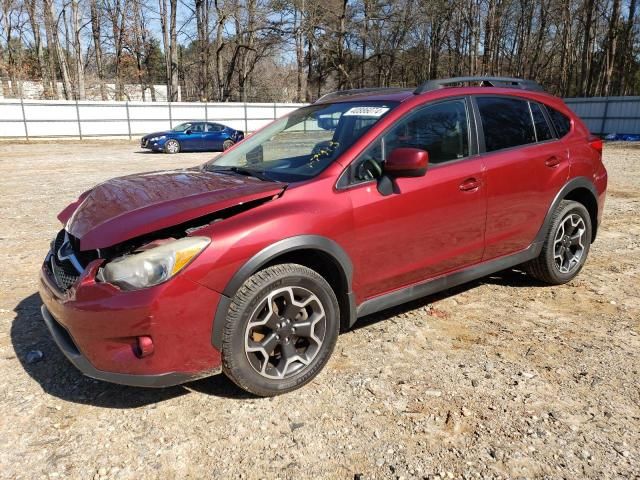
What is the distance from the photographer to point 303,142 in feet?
12.1

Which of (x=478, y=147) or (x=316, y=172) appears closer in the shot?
(x=316, y=172)

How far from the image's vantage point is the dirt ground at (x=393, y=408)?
2391mm

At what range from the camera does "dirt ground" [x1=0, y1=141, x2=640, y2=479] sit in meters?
2.39

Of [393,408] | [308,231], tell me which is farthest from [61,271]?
[393,408]

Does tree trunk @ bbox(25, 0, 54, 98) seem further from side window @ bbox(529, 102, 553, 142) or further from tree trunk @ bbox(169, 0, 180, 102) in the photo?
side window @ bbox(529, 102, 553, 142)

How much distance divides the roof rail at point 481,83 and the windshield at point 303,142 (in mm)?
370

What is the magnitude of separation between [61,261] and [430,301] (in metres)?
2.82

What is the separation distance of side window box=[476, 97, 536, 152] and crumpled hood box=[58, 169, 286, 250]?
72.3 inches

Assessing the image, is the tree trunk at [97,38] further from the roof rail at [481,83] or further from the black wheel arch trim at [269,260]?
the black wheel arch trim at [269,260]

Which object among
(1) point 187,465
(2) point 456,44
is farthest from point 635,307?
(2) point 456,44

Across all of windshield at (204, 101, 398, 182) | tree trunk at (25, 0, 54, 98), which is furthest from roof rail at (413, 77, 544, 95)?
tree trunk at (25, 0, 54, 98)

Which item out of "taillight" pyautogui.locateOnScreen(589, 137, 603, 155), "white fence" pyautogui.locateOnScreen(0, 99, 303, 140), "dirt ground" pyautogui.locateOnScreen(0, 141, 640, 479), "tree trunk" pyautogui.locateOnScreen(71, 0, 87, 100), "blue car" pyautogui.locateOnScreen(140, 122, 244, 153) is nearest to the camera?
"dirt ground" pyautogui.locateOnScreen(0, 141, 640, 479)

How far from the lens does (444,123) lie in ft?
12.0

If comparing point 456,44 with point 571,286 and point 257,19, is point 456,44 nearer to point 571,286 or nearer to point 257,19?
point 257,19
